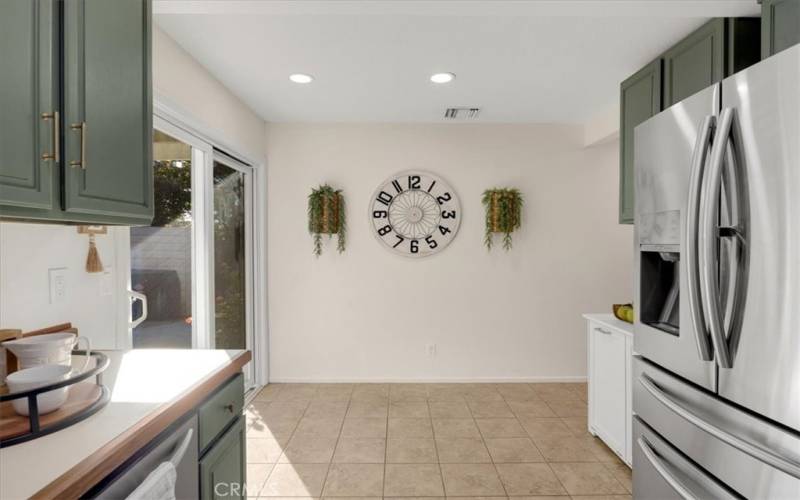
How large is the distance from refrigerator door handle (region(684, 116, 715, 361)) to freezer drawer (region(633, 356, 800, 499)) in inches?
6.8

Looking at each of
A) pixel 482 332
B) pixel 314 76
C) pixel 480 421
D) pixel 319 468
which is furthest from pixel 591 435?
pixel 314 76

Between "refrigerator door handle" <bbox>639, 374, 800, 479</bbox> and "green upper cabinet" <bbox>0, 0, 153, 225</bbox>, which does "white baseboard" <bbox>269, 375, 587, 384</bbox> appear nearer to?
"refrigerator door handle" <bbox>639, 374, 800, 479</bbox>

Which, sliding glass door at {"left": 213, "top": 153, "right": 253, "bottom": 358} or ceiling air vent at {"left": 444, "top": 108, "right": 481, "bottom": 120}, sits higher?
ceiling air vent at {"left": 444, "top": 108, "right": 481, "bottom": 120}

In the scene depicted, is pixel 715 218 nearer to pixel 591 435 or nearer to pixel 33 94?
pixel 33 94

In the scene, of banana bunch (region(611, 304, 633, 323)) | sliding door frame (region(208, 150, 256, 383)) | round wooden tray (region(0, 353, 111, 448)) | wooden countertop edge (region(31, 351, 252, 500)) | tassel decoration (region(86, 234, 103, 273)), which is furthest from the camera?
sliding door frame (region(208, 150, 256, 383))

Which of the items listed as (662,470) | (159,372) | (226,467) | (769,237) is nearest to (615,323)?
(662,470)

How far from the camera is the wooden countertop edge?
778mm

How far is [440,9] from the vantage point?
178 centimetres

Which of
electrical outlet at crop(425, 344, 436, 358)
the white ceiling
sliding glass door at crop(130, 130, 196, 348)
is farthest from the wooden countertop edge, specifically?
electrical outlet at crop(425, 344, 436, 358)

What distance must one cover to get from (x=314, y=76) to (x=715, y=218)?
2448 millimetres

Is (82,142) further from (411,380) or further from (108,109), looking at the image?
(411,380)

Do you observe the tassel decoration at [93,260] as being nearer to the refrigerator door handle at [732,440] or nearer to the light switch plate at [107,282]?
the light switch plate at [107,282]

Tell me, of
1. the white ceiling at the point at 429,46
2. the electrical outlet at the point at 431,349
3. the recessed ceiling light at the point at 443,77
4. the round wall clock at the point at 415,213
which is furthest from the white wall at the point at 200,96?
the electrical outlet at the point at 431,349

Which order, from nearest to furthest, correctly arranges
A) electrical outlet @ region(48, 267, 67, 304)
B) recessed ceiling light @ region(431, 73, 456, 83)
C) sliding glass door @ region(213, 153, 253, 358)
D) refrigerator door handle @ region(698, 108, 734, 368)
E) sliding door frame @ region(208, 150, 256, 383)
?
refrigerator door handle @ region(698, 108, 734, 368) < electrical outlet @ region(48, 267, 67, 304) < recessed ceiling light @ region(431, 73, 456, 83) < sliding glass door @ region(213, 153, 253, 358) < sliding door frame @ region(208, 150, 256, 383)
